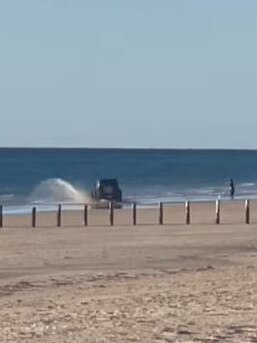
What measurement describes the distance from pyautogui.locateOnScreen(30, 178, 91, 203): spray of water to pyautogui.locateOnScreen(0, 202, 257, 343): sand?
23.0 meters

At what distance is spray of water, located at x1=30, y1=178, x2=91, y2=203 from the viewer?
216 feet

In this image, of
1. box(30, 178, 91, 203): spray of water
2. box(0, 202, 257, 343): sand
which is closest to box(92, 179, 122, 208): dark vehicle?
box(30, 178, 91, 203): spray of water

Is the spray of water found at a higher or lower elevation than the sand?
higher

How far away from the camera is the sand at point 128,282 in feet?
45.6

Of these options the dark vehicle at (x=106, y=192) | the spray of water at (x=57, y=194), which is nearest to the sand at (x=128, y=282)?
the dark vehicle at (x=106, y=192)

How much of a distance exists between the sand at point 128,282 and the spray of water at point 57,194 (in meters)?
23.0

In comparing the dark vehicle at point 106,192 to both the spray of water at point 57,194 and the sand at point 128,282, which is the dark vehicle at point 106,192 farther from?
the sand at point 128,282

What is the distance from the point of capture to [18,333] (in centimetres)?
1365

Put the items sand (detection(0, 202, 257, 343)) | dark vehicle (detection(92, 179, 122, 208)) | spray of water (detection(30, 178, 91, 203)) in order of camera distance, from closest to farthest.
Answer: sand (detection(0, 202, 257, 343)), dark vehicle (detection(92, 179, 122, 208)), spray of water (detection(30, 178, 91, 203))

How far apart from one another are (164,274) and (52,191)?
5273 centimetres

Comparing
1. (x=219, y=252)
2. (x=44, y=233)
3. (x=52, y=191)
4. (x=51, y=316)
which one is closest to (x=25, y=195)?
(x=52, y=191)

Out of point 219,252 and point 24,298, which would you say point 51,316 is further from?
point 219,252

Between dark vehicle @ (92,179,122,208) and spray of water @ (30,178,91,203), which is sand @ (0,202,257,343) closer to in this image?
dark vehicle @ (92,179,122,208)

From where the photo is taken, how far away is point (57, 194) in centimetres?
7200
